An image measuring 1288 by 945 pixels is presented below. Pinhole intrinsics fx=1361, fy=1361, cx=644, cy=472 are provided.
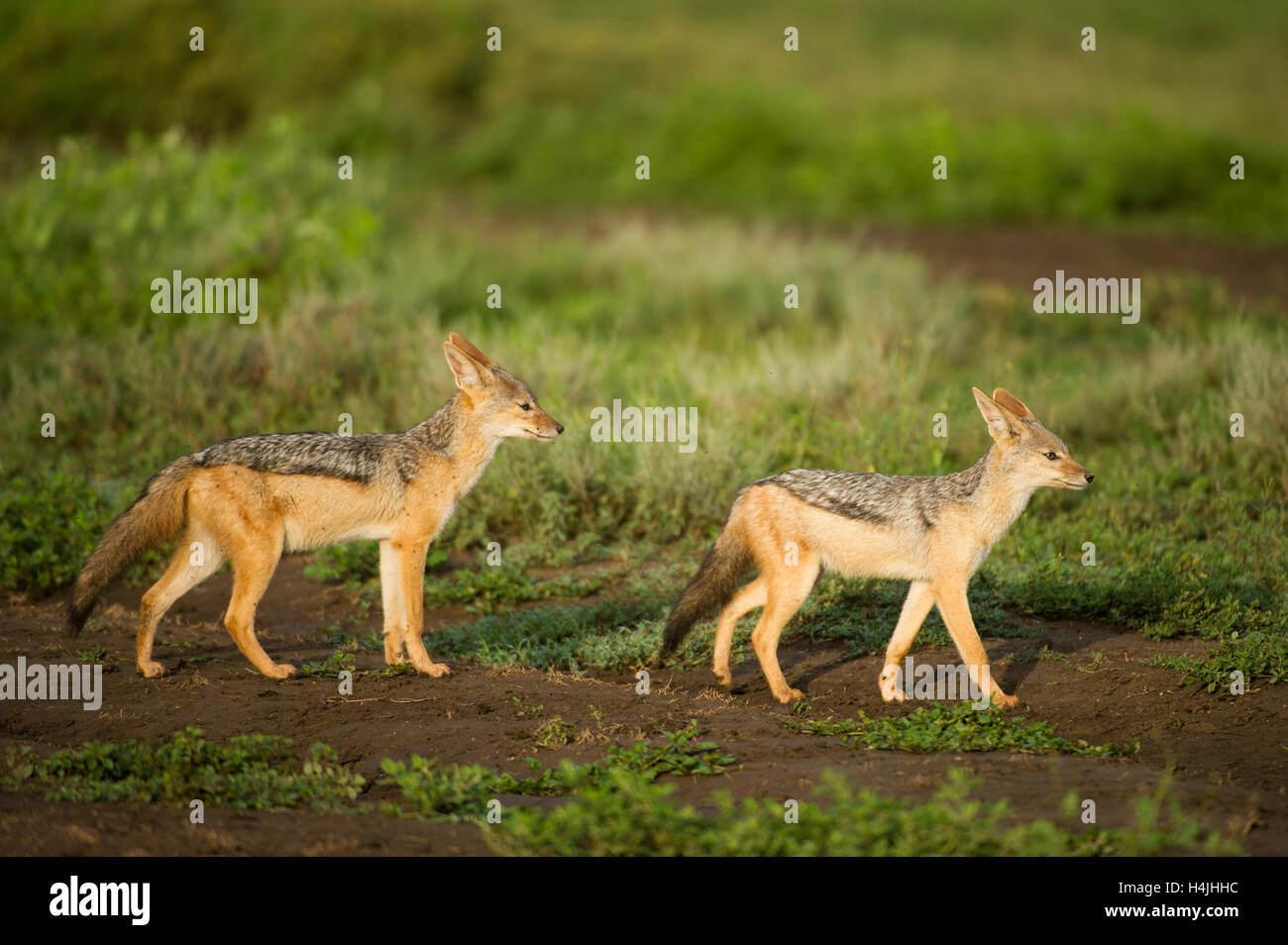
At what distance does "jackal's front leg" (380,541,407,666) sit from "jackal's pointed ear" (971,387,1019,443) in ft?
11.4

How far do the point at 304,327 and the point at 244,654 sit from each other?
230 inches

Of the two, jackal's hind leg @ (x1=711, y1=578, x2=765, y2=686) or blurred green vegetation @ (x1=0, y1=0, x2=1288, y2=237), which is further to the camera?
blurred green vegetation @ (x1=0, y1=0, x2=1288, y2=237)

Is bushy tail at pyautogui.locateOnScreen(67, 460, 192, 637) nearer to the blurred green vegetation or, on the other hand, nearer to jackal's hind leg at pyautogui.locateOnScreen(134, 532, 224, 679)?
jackal's hind leg at pyautogui.locateOnScreen(134, 532, 224, 679)

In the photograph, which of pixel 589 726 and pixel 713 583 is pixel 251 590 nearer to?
pixel 589 726

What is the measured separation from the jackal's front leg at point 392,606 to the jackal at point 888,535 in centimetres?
158

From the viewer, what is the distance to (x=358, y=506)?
25.5 feet

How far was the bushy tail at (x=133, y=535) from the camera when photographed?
742 centimetres

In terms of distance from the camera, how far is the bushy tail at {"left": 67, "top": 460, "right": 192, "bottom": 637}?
7.42 meters

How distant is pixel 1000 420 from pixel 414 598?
11.3 feet

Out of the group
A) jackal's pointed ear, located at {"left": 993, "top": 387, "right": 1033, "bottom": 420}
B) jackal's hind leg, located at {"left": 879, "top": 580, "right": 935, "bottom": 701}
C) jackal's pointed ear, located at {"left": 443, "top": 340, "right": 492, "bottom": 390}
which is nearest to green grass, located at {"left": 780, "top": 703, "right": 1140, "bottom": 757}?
jackal's hind leg, located at {"left": 879, "top": 580, "right": 935, "bottom": 701}

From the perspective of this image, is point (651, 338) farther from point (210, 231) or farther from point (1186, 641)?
point (1186, 641)

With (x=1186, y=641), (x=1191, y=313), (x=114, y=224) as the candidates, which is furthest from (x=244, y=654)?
(x=1191, y=313)

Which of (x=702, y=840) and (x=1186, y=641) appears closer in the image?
(x=702, y=840)

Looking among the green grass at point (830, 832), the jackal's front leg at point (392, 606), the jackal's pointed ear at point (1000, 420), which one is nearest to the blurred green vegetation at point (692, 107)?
the jackal's front leg at point (392, 606)
